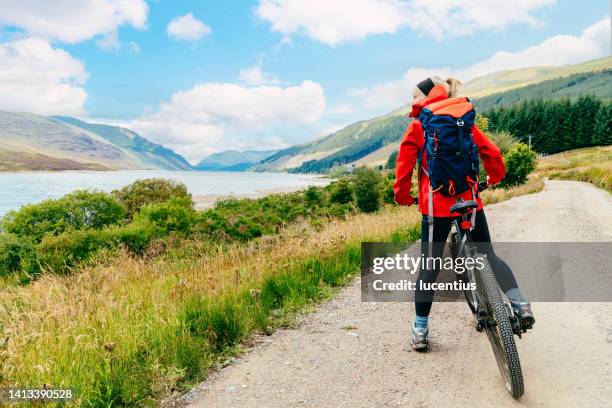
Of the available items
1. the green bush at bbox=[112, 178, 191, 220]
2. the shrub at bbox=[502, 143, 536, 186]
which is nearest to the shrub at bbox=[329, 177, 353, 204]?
the shrub at bbox=[502, 143, 536, 186]

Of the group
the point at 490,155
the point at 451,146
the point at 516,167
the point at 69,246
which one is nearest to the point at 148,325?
the point at 451,146

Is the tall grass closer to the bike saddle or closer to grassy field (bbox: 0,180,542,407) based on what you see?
grassy field (bbox: 0,180,542,407)

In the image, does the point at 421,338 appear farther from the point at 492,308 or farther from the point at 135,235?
the point at 135,235

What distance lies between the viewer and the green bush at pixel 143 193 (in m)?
31.0

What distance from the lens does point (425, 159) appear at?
148 inches

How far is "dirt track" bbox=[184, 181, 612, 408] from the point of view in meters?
3.33

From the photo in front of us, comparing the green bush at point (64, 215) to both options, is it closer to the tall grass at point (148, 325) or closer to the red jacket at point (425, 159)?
the tall grass at point (148, 325)

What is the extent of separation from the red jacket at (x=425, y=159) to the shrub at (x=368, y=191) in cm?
4006

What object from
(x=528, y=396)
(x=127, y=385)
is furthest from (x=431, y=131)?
(x=127, y=385)

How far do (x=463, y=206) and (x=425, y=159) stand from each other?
0.61 meters

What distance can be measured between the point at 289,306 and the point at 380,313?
124 centimetres

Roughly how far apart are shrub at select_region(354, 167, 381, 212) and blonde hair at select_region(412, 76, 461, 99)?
132ft

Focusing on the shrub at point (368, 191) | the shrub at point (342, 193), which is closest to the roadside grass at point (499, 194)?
the shrub at point (368, 191)

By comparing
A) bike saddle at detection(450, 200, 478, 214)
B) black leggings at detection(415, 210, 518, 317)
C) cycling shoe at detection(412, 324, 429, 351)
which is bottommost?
cycling shoe at detection(412, 324, 429, 351)
